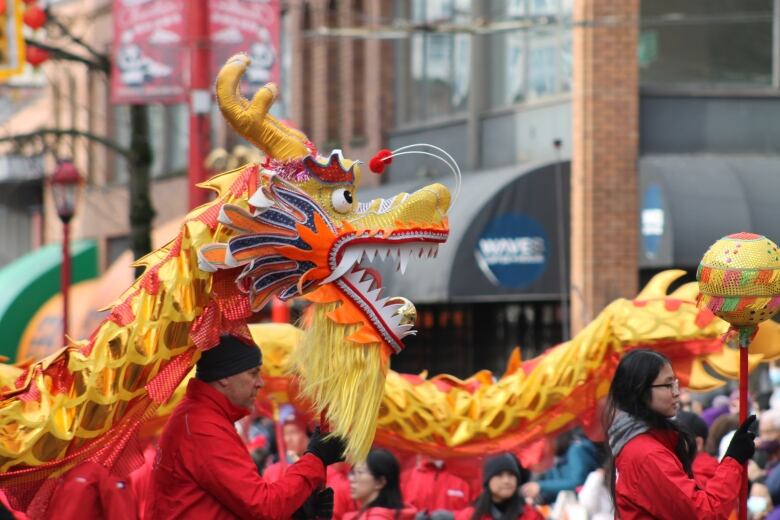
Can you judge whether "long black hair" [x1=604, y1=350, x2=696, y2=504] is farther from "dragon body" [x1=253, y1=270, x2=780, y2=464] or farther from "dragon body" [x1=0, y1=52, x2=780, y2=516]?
"dragon body" [x1=253, y1=270, x2=780, y2=464]

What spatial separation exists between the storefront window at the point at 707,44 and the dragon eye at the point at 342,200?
1143 cm

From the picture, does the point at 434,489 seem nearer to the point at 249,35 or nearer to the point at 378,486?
the point at 378,486

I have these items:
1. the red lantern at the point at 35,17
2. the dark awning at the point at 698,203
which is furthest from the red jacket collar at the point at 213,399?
the red lantern at the point at 35,17

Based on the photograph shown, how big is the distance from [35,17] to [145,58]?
2360 millimetres

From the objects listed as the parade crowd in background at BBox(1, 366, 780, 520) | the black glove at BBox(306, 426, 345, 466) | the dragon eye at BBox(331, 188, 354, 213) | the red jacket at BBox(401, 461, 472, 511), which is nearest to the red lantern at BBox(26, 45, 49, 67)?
the parade crowd in background at BBox(1, 366, 780, 520)

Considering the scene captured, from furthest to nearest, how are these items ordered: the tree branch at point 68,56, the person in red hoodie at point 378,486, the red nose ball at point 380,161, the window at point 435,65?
1. the window at point 435,65
2. the tree branch at point 68,56
3. the person in red hoodie at point 378,486
4. the red nose ball at point 380,161

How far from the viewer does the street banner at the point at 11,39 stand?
15.4 metres

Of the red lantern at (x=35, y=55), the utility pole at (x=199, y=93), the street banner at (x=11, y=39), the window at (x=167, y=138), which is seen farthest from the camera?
the window at (x=167, y=138)

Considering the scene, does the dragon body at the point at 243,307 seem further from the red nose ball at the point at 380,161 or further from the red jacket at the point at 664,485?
the red jacket at the point at 664,485

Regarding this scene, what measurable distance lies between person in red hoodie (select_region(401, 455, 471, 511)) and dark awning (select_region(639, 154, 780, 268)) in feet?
21.6

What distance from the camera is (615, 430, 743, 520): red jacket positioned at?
17.1ft

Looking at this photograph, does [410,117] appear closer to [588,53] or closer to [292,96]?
[292,96]

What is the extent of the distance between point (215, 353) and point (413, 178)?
14.5 metres

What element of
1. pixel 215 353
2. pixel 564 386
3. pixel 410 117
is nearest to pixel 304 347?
pixel 215 353
